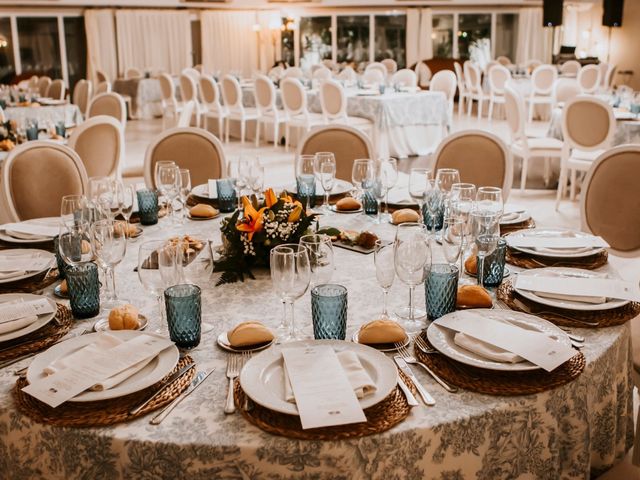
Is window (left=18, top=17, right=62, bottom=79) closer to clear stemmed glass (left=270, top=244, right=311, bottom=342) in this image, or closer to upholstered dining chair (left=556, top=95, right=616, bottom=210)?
upholstered dining chair (left=556, top=95, right=616, bottom=210)

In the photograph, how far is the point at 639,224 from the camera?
293cm

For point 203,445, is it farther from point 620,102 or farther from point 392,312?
point 620,102

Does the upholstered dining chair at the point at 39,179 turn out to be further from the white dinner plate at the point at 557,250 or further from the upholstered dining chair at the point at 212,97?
the upholstered dining chair at the point at 212,97

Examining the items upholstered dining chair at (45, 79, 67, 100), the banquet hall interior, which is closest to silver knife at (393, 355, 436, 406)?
the banquet hall interior

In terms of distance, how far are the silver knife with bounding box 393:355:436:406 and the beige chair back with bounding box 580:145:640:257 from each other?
1.92 m

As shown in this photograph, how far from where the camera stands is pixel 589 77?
1080 centimetres

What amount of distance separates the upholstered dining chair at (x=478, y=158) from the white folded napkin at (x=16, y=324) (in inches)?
85.0

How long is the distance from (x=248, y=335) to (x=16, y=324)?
0.55 meters

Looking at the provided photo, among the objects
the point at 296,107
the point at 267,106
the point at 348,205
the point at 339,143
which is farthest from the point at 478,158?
the point at 267,106

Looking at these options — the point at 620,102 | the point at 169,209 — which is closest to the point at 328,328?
the point at 169,209

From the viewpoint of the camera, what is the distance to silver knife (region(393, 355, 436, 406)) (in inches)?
49.0

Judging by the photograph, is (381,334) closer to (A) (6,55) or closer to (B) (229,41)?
(A) (6,55)

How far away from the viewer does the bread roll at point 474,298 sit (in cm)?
167

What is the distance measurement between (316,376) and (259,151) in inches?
314
